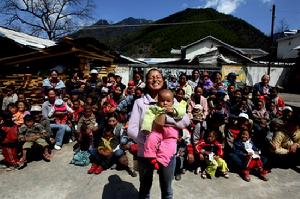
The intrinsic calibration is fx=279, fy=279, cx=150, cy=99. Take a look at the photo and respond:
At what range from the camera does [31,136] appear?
19.3 ft

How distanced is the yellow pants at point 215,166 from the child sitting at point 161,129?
2.50 meters

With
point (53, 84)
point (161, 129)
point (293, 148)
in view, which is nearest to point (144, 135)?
point (161, 129)

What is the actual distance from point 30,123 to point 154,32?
8439cm

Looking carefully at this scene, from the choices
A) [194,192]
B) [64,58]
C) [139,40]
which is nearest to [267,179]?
[194,192]

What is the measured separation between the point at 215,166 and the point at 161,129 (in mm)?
2689

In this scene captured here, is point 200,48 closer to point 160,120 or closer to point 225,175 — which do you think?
point 225,175

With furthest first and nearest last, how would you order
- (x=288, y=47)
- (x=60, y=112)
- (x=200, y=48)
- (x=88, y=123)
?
(x=200, y=48) < (x=288, y=47) < (x=60, y=112) < (x=88, y=123)

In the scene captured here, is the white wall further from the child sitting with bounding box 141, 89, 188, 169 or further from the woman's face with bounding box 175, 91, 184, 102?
the child sitting with bounding box 141, 89, 188, 169

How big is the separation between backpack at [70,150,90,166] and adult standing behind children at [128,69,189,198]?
110 inches

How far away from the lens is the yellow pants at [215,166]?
→ 5371 mm

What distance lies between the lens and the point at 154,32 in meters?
87.5

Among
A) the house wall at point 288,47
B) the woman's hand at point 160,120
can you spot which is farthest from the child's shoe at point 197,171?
the house wall at point 288,47

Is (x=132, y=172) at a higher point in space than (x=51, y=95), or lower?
lower

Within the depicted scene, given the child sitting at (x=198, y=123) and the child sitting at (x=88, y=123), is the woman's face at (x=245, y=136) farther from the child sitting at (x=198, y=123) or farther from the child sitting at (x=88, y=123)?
the child sitting at (x=88, y=123)
